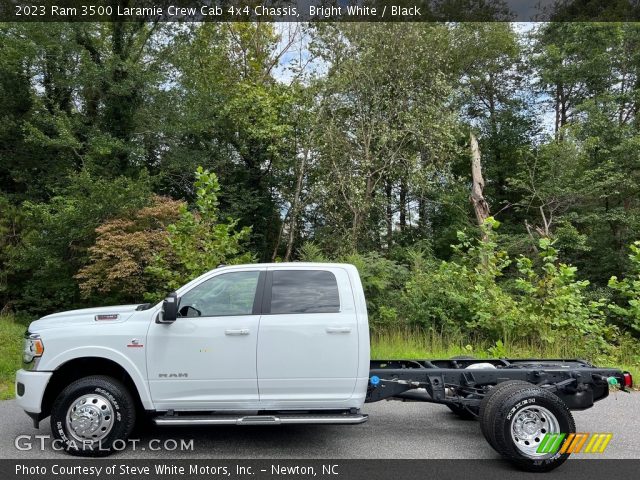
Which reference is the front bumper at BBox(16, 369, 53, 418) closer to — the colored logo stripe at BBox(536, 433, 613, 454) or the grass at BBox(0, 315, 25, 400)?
the grass at BBox(0, 315, 25, 400)

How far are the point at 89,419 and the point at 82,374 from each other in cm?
61

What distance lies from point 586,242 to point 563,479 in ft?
61.3

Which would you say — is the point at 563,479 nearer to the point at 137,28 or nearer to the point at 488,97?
the point at 137,28

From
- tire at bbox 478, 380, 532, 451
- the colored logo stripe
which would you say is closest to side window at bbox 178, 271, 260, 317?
tire at bbox 478, 380, 532, 451

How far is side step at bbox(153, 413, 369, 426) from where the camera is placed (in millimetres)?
5117

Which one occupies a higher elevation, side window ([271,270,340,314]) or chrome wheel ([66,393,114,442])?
side window ([271,270,340,314])

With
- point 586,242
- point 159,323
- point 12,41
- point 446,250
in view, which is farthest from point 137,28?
point 586,242

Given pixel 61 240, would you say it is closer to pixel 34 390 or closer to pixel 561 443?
pixel 34 390

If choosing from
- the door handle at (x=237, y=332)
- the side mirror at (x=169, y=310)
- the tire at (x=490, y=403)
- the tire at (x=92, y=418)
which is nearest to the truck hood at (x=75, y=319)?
the side mirror at (x=169, y=310)

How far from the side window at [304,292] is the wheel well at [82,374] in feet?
5.83

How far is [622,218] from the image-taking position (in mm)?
19625

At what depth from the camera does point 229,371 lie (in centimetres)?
529

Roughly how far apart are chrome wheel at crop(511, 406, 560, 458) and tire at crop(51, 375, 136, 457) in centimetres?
387

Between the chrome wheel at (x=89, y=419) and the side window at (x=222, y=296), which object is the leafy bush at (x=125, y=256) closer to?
the side window at (x=222, y=296)
